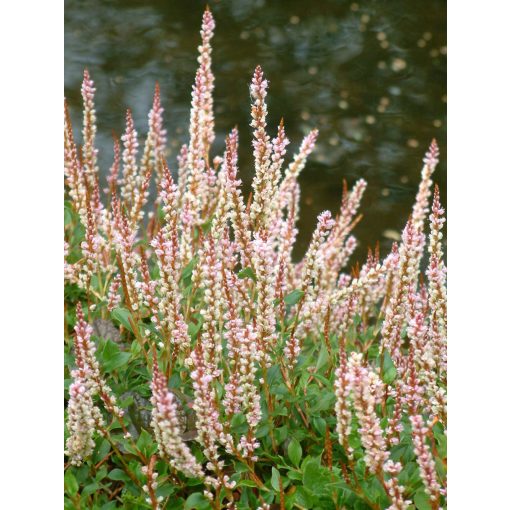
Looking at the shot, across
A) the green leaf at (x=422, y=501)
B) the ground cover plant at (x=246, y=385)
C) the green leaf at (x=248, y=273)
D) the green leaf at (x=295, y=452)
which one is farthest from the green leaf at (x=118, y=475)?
the green leaf at (x=422, y=501)

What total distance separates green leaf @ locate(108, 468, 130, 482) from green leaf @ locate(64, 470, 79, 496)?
0.08 meters

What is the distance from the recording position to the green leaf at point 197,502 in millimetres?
1811

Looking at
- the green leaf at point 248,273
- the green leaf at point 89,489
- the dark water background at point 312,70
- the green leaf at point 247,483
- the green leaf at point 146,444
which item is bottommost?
the green leaf at point 89,489

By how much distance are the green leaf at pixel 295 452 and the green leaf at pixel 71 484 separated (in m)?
0.51

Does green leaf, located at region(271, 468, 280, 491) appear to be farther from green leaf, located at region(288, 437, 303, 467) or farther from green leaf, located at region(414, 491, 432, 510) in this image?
green leaf, located at region(414, 491, 432, 510)

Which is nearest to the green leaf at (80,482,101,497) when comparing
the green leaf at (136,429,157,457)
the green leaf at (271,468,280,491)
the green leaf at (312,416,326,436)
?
the green leaf at (136,429,157,457)

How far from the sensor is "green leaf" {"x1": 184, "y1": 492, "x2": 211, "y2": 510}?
1811 mm

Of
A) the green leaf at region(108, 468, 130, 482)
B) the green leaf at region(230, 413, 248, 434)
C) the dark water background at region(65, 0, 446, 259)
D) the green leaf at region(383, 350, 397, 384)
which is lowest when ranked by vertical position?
the green leaf at region(108, 468, 130, 482)

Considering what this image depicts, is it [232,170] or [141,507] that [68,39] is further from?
[141,507]

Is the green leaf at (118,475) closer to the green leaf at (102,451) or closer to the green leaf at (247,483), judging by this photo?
the green leaf at (102,451)

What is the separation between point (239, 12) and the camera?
3.03 metres
